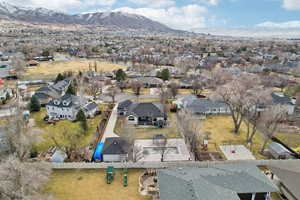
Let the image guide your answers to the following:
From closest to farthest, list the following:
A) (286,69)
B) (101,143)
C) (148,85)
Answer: (101,143)
(148,85)
(286,69)

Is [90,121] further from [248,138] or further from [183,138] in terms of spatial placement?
[248,138]

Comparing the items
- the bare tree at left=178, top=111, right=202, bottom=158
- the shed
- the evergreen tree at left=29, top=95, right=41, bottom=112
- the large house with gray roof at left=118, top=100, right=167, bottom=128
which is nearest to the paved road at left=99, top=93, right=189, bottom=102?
the large house with gray roof at left=118, top=100, right=167, bottom=128

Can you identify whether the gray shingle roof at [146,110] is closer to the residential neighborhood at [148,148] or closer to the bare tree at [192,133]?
the residential neighborhood at [148,148]

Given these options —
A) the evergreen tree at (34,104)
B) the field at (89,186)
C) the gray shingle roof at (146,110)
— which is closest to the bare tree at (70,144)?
the field at (89,186)

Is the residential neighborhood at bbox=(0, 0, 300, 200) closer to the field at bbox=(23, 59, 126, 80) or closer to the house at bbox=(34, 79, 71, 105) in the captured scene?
the house at bbox=(34, 79, 71, 105)

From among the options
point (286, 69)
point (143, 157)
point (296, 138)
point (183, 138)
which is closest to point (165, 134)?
point (183, 138)

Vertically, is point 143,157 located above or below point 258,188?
below

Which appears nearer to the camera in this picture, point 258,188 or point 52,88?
point 258,188
